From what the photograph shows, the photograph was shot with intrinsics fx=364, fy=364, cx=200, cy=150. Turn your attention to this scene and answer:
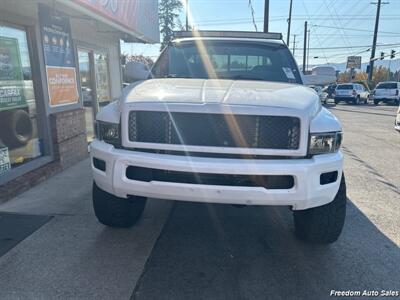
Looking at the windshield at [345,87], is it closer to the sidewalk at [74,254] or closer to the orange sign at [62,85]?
the orange sign at [62,85]

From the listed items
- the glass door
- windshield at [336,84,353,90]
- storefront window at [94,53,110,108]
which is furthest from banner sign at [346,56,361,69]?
the glass door

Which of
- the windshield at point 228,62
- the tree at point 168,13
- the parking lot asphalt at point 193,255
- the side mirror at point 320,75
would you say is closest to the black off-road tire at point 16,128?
the parking lot asphalt at point 193,255

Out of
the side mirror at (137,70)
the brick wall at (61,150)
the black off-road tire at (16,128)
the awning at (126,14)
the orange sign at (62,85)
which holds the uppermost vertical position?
the awning at (126,14)

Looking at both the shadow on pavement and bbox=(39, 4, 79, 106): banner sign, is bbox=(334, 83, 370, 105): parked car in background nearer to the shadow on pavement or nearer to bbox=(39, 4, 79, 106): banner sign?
bbox=(39, 4, 79, 106): banner sign

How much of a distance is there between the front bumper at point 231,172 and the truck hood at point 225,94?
42cm

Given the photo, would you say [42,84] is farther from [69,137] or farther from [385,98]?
[385,98]

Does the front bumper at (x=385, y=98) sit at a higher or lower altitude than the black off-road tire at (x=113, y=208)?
lower

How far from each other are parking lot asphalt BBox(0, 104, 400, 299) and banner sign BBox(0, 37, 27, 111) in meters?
1.34

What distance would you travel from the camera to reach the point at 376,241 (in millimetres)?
3527

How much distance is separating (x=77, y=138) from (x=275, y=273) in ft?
15.4

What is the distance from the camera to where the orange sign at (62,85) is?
568 cm

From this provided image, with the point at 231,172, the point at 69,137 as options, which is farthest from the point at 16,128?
the point at 231,172

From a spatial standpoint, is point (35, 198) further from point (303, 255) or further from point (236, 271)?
point (303, 255)

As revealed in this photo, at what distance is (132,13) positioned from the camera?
24.0 ft
